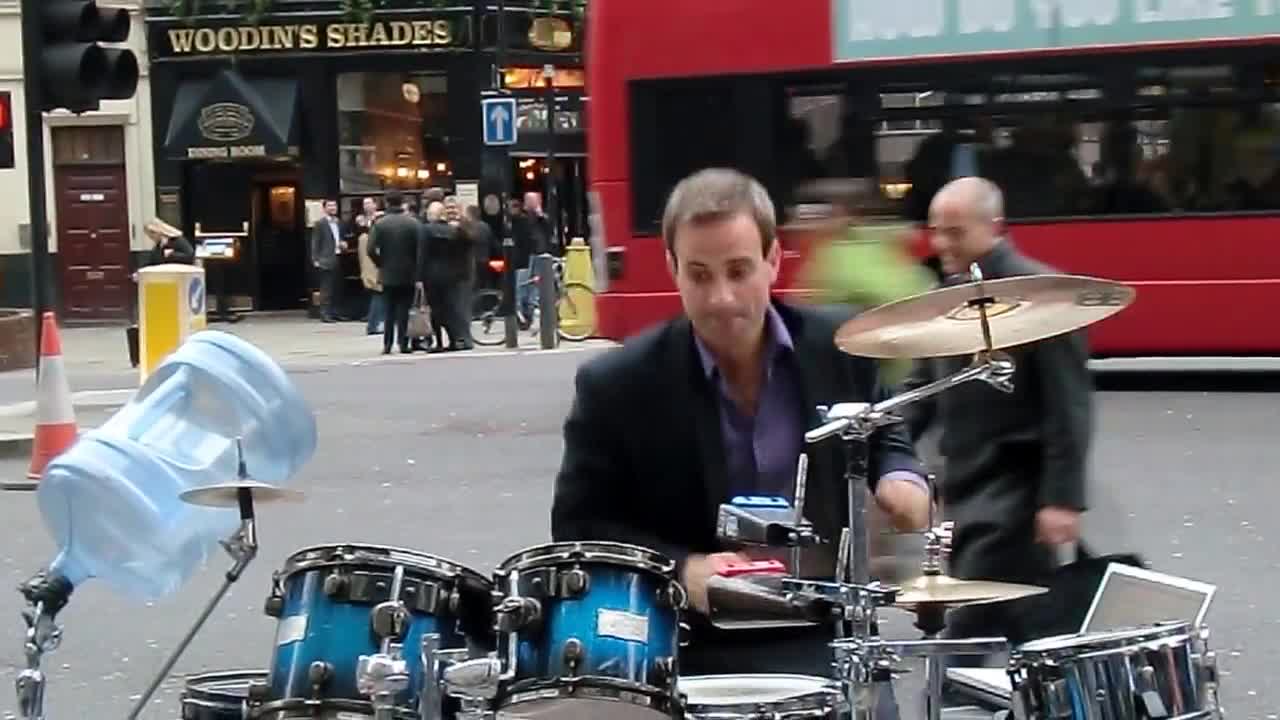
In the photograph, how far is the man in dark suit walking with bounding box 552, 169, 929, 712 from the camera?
165 inches

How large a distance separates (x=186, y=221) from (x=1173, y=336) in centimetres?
1887

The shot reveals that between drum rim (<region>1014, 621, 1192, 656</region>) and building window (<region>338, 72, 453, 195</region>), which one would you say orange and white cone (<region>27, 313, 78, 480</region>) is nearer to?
drum rim (<region>1014, 621, 1192, 656</region>)

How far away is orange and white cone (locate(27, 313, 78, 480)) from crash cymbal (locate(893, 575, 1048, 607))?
9.57 metres

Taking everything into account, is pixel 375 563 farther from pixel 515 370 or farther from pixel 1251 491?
pixel 515 370

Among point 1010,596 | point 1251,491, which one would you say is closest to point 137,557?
point 1010,596

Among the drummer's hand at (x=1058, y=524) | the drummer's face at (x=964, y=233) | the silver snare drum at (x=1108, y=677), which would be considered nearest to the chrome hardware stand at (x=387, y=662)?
the silver snare drum at (x=1108, y=677)

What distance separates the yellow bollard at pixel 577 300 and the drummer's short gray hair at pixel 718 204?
20.8 meters

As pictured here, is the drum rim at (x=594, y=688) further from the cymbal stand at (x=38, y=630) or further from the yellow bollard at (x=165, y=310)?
the yellow bollard at (x=165, y=310)

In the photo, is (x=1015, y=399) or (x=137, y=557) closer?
(x=137, y=557)

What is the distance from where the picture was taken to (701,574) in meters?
3.98

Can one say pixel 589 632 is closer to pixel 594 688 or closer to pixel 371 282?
pixel 594 688

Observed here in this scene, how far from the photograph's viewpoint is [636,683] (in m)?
3.68

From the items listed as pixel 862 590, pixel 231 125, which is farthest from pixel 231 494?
pixel 231 125

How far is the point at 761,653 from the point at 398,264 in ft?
63.4
